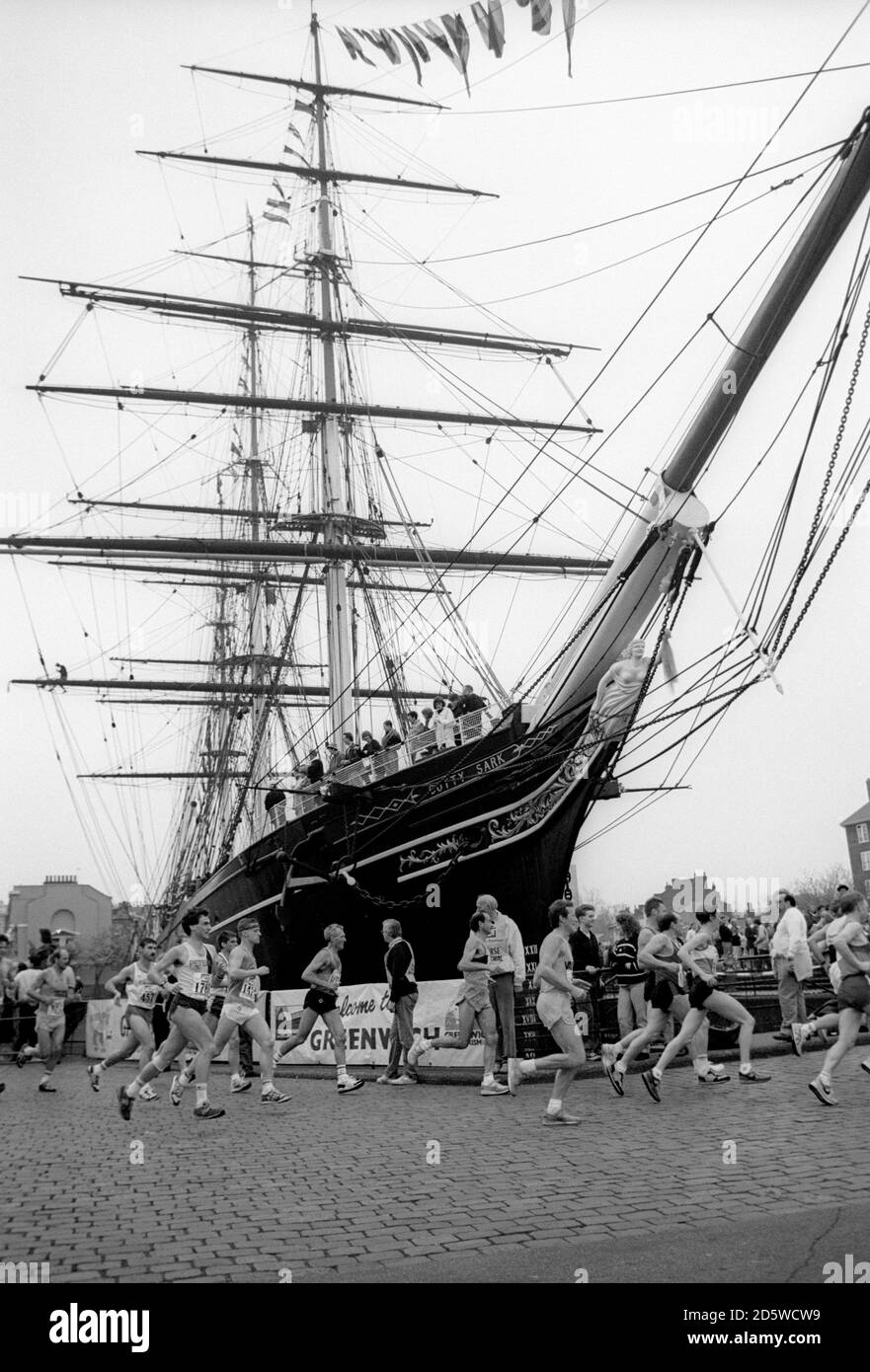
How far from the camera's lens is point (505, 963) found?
36.9 ft

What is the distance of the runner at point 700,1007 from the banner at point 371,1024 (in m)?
3.01

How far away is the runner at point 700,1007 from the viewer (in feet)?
32.7

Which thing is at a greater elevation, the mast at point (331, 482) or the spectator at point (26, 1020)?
the mast at point (331, 482)

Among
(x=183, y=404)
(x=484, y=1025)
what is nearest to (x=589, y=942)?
(x=484, y=1025)

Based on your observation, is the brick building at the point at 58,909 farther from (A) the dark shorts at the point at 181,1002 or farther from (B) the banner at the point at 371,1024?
(A) the dark shorts at the point at 181,1002

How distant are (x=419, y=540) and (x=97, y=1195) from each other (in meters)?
22.9

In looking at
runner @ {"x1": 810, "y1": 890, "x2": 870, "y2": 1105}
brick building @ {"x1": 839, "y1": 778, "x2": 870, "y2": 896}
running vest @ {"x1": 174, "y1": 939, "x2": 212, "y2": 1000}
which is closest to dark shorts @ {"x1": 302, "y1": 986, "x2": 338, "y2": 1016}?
running vest @ {"x1": 174, "y1": 939, "x2": 212, "y2": 1000}

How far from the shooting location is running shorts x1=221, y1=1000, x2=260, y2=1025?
35.8 ft

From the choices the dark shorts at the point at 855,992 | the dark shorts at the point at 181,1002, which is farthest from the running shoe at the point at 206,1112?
the dark shorts at the point at 855,992

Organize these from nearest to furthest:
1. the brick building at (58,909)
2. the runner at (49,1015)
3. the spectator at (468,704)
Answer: the runner at (49,1015), the spectator at (468,704), the brick building at (58,909)

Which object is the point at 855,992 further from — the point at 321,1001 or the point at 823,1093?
the point at 321,1001

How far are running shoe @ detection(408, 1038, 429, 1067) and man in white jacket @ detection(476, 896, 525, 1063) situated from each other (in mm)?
1067

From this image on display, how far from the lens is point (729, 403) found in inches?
535

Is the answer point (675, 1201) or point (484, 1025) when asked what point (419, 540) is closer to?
point (484, 1025)
